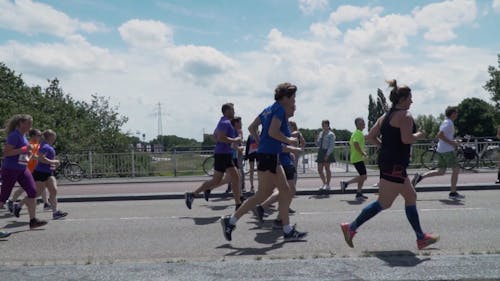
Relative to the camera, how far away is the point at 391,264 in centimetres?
438

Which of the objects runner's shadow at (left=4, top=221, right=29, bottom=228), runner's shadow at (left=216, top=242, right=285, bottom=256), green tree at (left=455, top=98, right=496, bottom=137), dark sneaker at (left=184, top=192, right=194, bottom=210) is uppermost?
green tree at (left=455, top=98, right=496, bottom=137)

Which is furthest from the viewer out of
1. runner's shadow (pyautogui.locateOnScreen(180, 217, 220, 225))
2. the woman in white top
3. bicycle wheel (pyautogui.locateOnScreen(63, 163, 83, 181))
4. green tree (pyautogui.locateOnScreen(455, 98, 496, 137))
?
green tree (pyautogui.locateOnScreen(455, 98, 496, 137))

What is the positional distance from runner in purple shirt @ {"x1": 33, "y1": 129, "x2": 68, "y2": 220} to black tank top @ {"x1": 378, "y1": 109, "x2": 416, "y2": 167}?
5.81 metres

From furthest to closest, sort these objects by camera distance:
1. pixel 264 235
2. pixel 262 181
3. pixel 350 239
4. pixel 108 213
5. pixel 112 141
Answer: pixel 112 141 < pixel 108 213 < pixel 264 235 < pixel 262 181 < pixel 350 239

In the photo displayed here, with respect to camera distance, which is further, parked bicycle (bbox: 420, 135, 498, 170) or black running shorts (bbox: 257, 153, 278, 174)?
parked bicycle (bbox: 420, 135, 498, 170)

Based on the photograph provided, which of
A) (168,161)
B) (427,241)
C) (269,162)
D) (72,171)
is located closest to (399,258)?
(427,241)

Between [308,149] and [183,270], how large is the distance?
15138 mm

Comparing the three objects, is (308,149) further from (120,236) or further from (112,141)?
(112,141)

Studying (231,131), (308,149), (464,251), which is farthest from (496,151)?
(464,251)

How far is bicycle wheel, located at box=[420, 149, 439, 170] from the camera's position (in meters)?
18.4

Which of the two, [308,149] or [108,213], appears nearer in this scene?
[108,213]

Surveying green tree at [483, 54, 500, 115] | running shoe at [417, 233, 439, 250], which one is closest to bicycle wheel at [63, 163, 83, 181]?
running shoe at [417, 233, 439, 250]

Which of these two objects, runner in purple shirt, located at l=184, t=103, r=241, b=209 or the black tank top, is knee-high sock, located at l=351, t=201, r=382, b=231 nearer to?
the black tank top

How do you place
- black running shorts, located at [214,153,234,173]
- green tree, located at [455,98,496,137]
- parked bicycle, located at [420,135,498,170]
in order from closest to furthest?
black running shorts, located at [214,153,234,173] < parked bicycle, located at [420,135,498,170] < green tree, located at [455,98,496,137]
